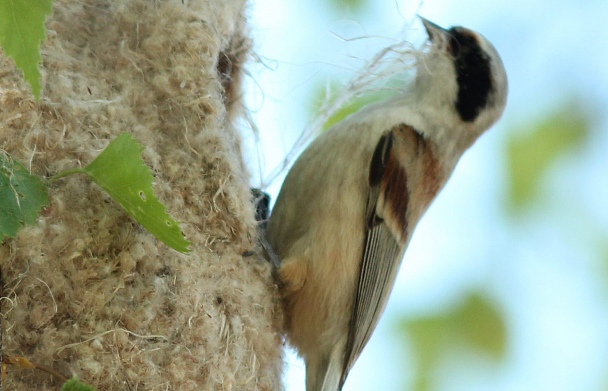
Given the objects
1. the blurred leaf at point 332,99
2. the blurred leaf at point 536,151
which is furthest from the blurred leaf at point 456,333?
the blurred leaf at point 332,99

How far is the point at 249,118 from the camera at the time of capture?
9.38 feet

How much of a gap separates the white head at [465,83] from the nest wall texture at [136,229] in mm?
800

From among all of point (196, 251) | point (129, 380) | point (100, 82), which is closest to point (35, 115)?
point (100, 82)

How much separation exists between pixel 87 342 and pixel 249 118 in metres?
1.27

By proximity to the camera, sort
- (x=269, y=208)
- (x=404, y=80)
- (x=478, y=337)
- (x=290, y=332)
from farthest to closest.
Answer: (x=478, y=337), (x=404, y=80), (x=269, y=208), (x=290, y=332)

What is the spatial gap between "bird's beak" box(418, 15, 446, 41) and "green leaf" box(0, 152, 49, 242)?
1.69 meters

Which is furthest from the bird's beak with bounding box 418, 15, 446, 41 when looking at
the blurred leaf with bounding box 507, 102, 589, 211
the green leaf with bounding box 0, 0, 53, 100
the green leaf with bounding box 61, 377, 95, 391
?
the green leaf with bounding box 61, 377, 95, 391

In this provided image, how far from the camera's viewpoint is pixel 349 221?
255 centimetres

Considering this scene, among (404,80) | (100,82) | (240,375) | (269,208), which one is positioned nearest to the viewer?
(240,375)

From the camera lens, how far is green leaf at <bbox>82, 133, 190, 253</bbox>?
5.19ft

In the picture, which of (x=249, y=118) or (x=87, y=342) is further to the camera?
(x=249, y=118)

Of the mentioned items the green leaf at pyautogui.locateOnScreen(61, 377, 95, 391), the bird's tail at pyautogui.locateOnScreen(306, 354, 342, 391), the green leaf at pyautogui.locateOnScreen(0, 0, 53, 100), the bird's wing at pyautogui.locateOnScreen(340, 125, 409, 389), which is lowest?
the bird's tail at pyautogui.locateOnScreen(306, 354, 342, 391)

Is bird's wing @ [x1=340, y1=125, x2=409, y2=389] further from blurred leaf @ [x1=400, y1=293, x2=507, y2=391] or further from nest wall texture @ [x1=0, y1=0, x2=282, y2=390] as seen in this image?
blurred leaf @ [x1=400, y1=293, x2=507, y2=391]

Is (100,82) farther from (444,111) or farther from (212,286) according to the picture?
(444,111)
